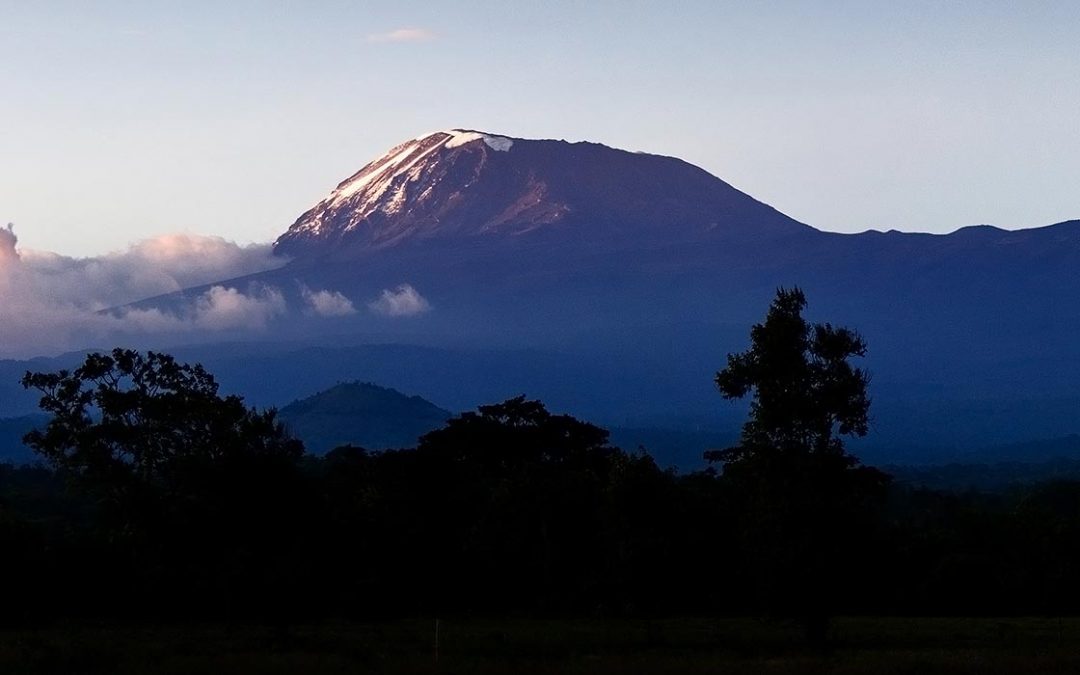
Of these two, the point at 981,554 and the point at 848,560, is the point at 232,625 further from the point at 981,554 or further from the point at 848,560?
the point at 981,554

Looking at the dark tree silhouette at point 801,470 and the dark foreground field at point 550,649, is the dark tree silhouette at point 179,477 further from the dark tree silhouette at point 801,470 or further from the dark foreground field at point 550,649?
the dark tree silhouette at point 801,470

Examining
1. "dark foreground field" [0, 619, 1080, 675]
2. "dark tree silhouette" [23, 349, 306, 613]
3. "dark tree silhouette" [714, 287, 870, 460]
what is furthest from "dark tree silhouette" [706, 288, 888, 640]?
"dark tree silhouette" [23, 349, 306, 613]

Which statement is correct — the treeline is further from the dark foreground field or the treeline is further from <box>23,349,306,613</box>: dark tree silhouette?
the dark foreground field

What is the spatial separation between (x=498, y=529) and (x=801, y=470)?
2890cm

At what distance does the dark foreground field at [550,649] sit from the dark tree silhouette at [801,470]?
1996 millimetres

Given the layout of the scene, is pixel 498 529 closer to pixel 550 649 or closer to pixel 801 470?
pixel 550 649

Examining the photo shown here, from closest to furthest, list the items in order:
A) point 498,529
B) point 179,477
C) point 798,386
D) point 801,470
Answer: point 801,470
point 798,386
point 179,477
point 498,529

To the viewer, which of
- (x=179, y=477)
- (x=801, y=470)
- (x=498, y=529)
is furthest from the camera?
(x=498, y=529)

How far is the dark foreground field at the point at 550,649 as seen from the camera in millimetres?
37875

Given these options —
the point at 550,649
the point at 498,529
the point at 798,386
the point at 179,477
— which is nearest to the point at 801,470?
the point at 798,386

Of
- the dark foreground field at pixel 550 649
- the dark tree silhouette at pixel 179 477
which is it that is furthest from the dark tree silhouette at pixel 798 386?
the dark tree silhouette at pixel 179 477

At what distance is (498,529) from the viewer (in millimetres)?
70625

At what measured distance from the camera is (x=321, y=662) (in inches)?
1527

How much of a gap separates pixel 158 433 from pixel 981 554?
3798 cm
